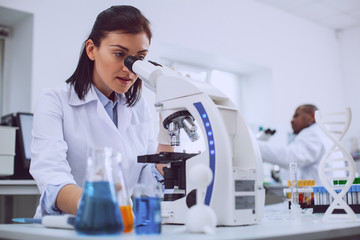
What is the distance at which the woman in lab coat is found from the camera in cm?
124

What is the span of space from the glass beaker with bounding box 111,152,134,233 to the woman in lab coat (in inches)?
13.0

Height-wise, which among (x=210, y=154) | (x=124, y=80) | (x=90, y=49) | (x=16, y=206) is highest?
(x=90, y=49)

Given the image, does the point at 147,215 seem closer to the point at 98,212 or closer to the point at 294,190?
the point at 98,212

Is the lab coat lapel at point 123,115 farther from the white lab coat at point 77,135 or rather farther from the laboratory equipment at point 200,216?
the laboratory equipment at point 200,216

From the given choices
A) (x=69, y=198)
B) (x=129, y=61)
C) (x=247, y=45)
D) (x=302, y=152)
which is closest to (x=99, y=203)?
(x=69, y=198)

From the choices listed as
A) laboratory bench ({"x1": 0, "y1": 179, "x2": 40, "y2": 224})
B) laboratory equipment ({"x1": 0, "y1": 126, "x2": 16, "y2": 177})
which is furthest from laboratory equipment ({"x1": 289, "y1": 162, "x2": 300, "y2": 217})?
laboratory bench ({"x1": 0, "y1": 179, "x2": 40, "y2": 224})

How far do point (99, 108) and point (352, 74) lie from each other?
509 centimetres

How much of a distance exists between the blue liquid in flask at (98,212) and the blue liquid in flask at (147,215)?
0.06 metres

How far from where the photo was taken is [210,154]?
1.02 meters

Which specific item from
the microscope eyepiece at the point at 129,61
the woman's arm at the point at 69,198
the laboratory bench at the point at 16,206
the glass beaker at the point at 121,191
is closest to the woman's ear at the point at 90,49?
the microscope eyepiece at the point at 129,61

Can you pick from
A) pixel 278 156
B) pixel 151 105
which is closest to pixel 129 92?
pixel 151 105

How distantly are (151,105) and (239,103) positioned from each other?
3.57 m

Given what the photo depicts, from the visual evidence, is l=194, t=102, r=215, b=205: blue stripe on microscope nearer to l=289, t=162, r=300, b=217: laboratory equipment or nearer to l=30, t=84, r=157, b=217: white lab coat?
l=30, t=84, r=157, b=217: white lab coat

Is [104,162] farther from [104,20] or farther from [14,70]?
[14,70]
